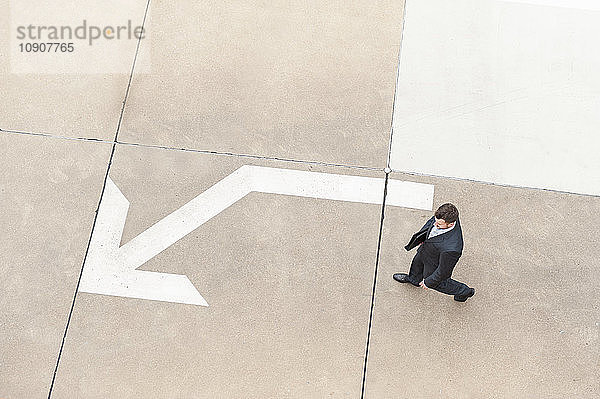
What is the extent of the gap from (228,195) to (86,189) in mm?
1515

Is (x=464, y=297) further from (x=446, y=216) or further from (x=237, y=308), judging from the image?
(x=237, y=308)

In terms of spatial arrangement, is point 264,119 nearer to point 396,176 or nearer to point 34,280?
point 396,176

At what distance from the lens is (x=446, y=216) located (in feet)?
17.0

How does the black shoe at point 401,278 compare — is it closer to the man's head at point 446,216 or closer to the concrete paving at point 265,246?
the concrete paving at point 265,246

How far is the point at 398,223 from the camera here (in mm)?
6938

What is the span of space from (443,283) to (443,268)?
616mm

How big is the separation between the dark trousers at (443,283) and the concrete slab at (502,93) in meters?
1.35

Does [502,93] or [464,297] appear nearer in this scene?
[464,297]

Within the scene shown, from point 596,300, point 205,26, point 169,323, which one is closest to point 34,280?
point 169,323

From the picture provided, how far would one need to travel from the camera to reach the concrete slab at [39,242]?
6.29m

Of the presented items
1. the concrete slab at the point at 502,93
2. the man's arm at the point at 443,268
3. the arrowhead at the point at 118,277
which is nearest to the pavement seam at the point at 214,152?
the concrete slab at the point at 502,93

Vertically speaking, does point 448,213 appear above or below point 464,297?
above

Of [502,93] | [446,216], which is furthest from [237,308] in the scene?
[502,93]

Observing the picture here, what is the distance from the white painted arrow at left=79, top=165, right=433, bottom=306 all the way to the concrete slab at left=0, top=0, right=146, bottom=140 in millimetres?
991
